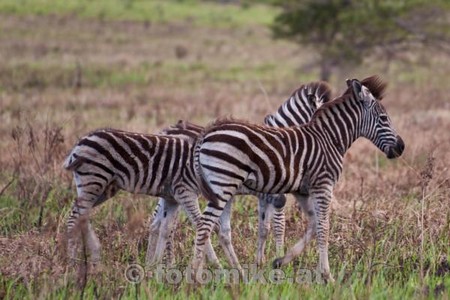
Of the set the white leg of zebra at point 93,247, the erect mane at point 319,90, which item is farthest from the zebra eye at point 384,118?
the white leg of zebra at point 93,247

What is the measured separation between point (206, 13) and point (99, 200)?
40728 millimetres

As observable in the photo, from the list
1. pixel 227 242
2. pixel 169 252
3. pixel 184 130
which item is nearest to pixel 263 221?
pixel 227 242

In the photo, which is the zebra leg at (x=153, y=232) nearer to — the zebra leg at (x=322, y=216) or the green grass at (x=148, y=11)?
the zebra leg at (x=322, y=216)

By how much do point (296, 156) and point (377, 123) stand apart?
1.10 metres

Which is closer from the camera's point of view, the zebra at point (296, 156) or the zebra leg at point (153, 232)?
the zebra at point (296, 156)

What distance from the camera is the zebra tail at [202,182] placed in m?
7.32

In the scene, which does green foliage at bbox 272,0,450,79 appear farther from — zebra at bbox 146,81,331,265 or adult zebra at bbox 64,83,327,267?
adult zebra at bbox 64,83,327,267

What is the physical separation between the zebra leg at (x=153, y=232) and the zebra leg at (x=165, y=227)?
64 millimetres

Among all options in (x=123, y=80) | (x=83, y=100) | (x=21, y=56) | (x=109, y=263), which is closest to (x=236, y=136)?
(x=109, y=263)

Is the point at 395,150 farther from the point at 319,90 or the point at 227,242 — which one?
the point at 227,242

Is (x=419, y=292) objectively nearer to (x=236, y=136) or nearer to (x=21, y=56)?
(x=236, y=136)

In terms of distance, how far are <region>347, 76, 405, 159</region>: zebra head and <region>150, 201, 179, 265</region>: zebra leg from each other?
6.35 feet

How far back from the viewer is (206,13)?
48.2m

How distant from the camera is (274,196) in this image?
8.70 m
